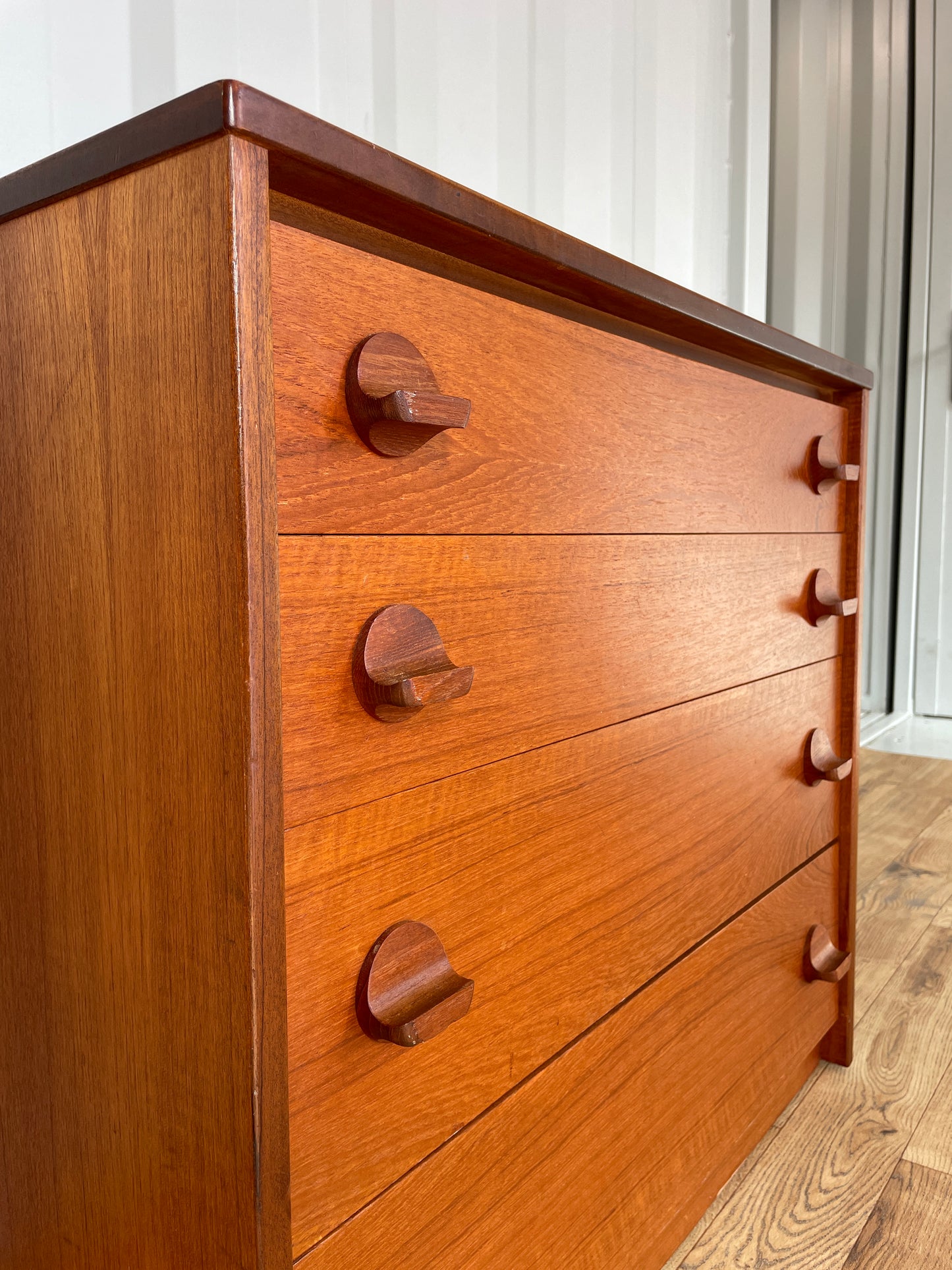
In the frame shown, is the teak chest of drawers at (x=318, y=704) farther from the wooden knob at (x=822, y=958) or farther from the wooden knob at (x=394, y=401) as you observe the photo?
the wooden knob at (x=822, y=958)

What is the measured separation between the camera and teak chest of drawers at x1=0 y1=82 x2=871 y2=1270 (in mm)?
437

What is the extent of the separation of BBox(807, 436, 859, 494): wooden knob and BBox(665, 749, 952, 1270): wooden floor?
0.73 meters

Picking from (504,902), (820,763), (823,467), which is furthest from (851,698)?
(504,902)

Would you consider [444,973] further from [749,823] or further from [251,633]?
[749,823]

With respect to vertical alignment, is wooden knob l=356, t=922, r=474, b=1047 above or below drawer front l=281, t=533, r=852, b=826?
below

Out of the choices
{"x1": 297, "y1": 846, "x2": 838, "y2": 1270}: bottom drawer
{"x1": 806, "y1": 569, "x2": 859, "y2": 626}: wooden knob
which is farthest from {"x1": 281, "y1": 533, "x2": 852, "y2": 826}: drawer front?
{"x1": 297, "y1": 846, "x2": 838, "y2": 1270}: bottom drawer

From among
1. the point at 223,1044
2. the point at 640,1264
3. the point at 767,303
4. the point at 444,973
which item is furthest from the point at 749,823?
the point at 767,303

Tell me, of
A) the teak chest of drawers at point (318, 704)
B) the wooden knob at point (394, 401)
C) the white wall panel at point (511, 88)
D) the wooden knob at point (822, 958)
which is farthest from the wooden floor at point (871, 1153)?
the white wall panel at point (511, 88)

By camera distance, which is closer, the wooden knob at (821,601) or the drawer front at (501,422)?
the drawer front at (501,422)

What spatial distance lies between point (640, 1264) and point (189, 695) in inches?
26.9

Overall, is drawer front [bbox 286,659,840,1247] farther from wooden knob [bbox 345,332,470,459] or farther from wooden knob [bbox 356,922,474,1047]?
wooden knob [bbox 345,332,470,459]

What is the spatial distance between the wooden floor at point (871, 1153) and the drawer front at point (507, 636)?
0.55 m

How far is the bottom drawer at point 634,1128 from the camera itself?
583mm

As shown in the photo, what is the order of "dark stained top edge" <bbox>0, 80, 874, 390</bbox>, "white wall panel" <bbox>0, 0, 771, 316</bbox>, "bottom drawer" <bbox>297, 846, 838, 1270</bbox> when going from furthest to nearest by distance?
1. "white wall panel" <bbox>0, 0, 771, 316</bbox>
2. "bottom drawer" <bbox>297, 846, 838, 1270</bbox>
3. "dark stained top edge" <bbox>0, 80, 874, 390</bbox>
